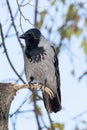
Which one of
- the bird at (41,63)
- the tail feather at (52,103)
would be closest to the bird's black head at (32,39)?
the bird at (41,63)

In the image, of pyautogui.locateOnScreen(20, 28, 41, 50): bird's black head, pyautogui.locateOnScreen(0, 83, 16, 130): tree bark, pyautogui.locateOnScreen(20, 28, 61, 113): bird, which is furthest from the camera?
pyautogui.locateOnScreen(20, 28, 41, 50): bird's black head

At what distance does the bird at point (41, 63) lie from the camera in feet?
17.8

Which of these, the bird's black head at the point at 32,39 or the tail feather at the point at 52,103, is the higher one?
the bird's black head at the point at 32,39

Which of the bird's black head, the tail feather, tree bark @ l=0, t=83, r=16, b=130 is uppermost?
the bird's black head

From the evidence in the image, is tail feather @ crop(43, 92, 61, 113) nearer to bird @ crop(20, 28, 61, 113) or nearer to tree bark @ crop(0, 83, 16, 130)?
bird @ crop(20, 28, 61, 113)

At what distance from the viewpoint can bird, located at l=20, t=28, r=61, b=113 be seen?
541cm

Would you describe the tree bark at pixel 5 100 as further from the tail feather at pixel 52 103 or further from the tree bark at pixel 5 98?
the tail feather at pixel 52 103

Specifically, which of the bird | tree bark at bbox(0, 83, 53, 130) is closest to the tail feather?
the bird

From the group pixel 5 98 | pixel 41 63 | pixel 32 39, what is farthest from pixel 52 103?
pixel 5 98

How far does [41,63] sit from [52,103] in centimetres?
42

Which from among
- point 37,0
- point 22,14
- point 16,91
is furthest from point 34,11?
point 16,91

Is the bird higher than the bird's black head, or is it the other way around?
the bird's black head

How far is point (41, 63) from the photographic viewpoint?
5.41 metres

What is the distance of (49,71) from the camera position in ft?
18.2
